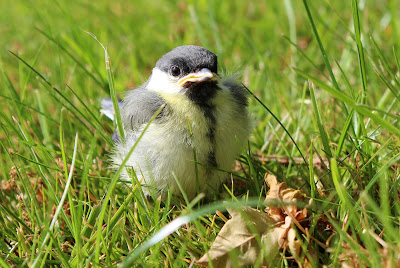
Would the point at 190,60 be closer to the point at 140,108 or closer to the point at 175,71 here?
the point at 175,71

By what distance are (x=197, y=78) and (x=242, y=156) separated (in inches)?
16.9

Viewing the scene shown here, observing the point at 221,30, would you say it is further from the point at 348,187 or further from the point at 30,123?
the point at 348,187

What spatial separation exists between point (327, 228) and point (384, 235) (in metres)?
0.21

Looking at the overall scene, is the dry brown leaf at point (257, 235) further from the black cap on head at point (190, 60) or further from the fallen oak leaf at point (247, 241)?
the black cap on head at point (190, 60)

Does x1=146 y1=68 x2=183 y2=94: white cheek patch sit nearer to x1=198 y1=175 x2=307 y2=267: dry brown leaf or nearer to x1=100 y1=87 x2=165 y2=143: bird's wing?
x1=100 y1=87 x2=165 y2=143: bird's wing

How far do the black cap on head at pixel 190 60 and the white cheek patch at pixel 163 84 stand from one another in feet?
0.12

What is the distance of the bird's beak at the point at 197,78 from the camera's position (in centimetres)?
166

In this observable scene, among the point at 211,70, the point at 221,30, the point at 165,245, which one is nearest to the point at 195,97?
the point at 211,70

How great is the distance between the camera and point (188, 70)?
1738 mm

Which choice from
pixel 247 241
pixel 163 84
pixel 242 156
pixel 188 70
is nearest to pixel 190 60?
pixel 188 70

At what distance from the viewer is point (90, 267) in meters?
1.41

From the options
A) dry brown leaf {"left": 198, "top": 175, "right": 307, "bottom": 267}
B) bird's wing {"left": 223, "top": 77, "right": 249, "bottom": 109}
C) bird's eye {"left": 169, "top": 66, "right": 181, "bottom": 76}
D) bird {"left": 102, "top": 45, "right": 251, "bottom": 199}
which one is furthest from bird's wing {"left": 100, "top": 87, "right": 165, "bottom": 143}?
dry brown leaf {"left": 198, "top": 175, "right": 307, "bottom": 267}

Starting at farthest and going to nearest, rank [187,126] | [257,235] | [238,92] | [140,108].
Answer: [238,92] → [140,108] → [187,126] → [257,235]

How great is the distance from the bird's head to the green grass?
25 centimetres
